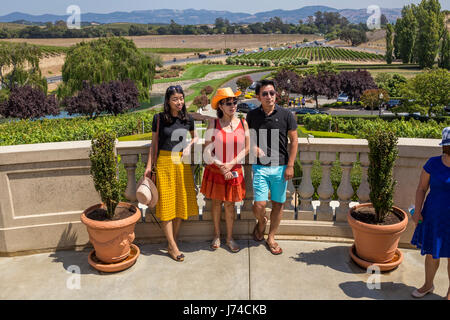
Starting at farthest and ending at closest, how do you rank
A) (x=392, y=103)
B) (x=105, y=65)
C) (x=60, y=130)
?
(x=392, y=103)
(x=105, y=65)
(x=60, y=130)

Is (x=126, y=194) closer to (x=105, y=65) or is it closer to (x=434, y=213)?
(x=434, y=213)

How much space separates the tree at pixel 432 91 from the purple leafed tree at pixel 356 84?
10.9m

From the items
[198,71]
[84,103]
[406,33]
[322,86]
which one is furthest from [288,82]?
[198,71]

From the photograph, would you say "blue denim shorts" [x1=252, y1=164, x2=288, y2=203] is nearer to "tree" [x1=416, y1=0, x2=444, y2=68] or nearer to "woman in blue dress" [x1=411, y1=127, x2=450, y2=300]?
"woman in blue dress" [x1=411, y1=127, x2=450, y2=300]

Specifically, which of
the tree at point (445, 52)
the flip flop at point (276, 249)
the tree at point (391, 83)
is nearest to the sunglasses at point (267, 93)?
the flip flop at point (276, 249)

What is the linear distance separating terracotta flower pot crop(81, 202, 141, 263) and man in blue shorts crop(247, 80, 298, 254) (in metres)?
1.57

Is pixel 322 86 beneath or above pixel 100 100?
beneath

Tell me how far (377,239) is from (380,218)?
25 centimetres

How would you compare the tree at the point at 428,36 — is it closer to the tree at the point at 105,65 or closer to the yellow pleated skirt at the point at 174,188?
the tree at the point at 105,65

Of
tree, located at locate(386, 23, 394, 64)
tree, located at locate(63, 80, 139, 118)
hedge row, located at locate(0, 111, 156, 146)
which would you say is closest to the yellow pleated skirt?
hedge row, located at locate(0, 111, 156, 146)

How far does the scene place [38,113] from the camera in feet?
132

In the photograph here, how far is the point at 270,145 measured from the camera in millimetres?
4816
